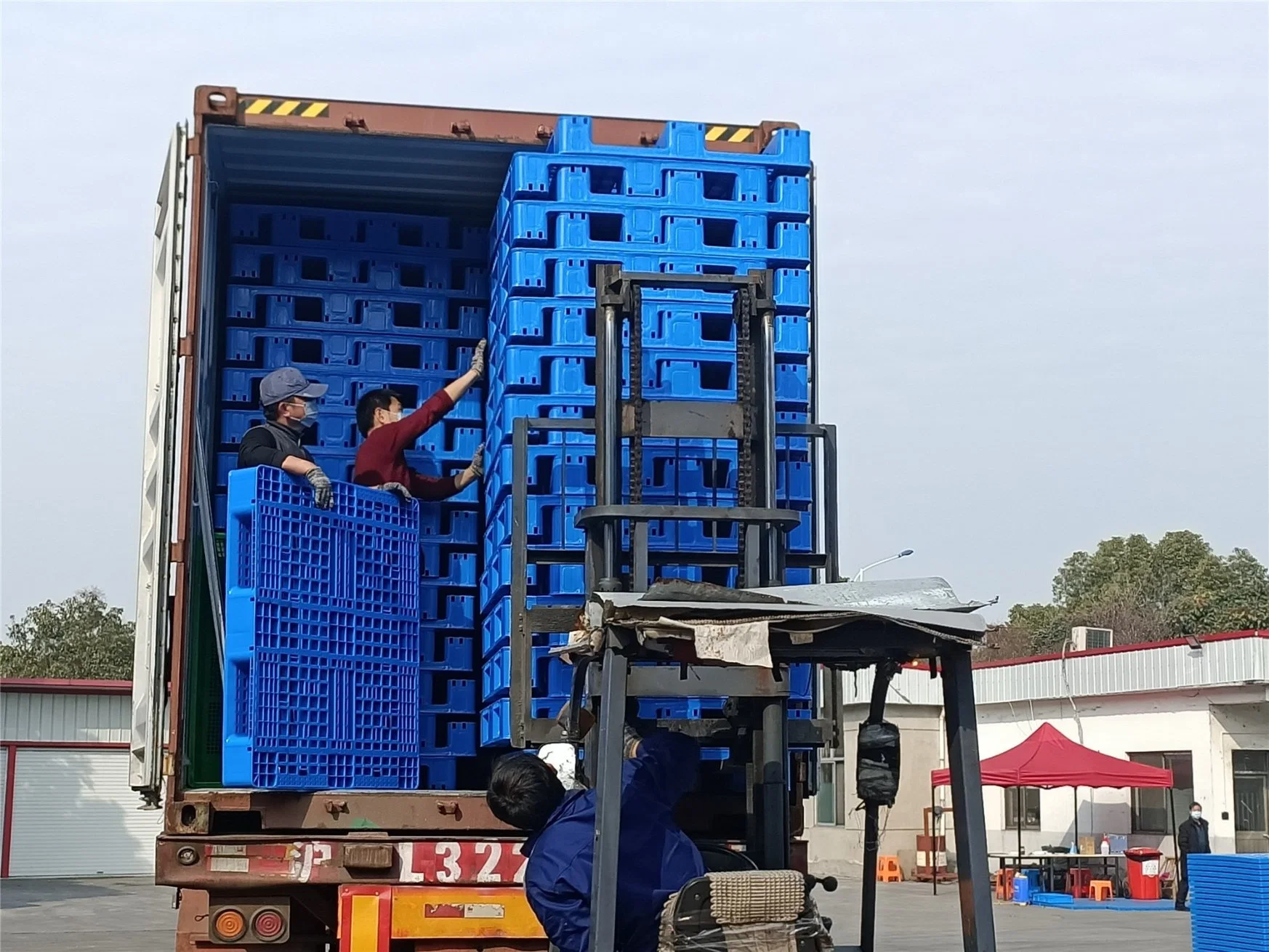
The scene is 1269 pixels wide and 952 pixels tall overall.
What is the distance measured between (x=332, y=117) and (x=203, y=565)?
209 centimetres

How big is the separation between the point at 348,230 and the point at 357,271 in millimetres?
248

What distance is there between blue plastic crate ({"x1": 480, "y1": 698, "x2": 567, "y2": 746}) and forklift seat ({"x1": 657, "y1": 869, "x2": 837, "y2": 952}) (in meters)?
2.30

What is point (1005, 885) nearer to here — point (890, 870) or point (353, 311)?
point (890, 870)

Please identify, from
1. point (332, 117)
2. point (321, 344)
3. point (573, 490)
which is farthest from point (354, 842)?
point (332, 117)

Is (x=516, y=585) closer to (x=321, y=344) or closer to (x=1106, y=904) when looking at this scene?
(x=321, y=344)

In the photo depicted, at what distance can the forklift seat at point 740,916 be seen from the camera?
14.2 ft

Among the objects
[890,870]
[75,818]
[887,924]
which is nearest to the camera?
[887,924]

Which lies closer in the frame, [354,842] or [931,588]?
[931,588]

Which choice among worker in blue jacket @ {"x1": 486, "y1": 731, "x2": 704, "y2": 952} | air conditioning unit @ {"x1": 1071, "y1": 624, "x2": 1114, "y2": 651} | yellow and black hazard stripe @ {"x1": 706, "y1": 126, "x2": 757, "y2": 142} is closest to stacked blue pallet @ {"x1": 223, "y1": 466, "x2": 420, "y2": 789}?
worker in blue jacket @ {"x1": 486, "y1": 731, "x2": 704, "y2": 952}

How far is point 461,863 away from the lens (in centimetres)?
654

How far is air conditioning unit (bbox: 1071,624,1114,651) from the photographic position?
31516 mm

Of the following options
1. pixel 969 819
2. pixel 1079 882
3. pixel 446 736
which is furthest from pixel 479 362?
pixel 1079 882

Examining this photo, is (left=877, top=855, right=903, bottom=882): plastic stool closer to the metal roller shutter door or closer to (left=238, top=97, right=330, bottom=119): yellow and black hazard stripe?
the metal roller shutter door

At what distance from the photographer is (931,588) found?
4883mm
